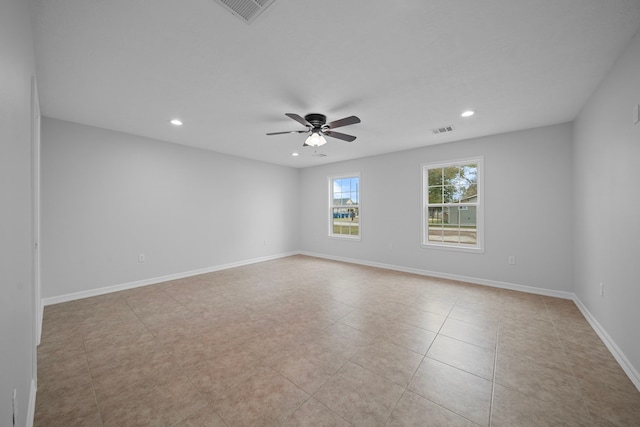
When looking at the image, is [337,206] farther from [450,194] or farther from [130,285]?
[130,285]

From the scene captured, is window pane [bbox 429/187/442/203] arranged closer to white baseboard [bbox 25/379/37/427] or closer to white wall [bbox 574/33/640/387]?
white wall [bbox 574/33/640/387]

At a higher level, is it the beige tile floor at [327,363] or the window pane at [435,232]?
the window pane at [435,232]

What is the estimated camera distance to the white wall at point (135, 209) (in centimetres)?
345

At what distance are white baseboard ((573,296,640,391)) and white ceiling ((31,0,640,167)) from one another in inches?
102

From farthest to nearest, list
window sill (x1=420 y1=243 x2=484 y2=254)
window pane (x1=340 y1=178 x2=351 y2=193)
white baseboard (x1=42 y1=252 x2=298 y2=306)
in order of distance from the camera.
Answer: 1. window pane (x1=340 y1=178 x2=351 y2=193)
2. window sill (x1=420 y1=243 x2=484 y2=254)
3. white baseboard (x1=42 y1=252 x2=298 y2=306)

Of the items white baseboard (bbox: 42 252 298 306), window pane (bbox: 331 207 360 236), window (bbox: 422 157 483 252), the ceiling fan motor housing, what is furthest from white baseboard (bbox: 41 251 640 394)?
the ceiling fan motor housing

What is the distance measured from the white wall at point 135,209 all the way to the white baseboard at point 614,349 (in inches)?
229

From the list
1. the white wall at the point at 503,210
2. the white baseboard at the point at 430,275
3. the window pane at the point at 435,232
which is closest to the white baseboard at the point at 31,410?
the white baseboard at the point at 430,275

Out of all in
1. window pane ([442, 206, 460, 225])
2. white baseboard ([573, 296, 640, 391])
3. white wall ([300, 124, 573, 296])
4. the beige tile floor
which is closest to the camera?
the beige tile floor

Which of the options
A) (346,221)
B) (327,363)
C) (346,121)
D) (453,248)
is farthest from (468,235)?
(327,363)

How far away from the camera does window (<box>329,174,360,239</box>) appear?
6070 mm

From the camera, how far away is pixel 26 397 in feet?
4.54

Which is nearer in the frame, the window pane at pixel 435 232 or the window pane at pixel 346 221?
the window pane at pixel 435 232

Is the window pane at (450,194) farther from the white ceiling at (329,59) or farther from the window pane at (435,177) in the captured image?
the white ceiling at (329,59)
